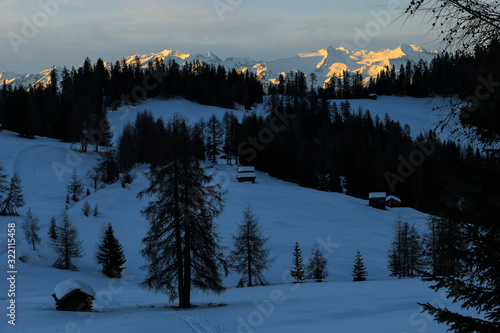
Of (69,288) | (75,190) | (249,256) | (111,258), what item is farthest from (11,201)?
(69,288)

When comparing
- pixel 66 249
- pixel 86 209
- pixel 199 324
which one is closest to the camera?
pixel 199 324

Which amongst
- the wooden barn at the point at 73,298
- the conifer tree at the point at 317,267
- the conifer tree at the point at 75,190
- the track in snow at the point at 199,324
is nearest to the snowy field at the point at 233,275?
the track in snow at the point at 199,324

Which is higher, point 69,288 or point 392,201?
point 69,288

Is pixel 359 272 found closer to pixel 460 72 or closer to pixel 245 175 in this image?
pixel 460 72

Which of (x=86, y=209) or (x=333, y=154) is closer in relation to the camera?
(x=86, y=209)

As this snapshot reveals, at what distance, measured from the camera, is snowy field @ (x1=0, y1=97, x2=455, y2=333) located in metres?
15.9

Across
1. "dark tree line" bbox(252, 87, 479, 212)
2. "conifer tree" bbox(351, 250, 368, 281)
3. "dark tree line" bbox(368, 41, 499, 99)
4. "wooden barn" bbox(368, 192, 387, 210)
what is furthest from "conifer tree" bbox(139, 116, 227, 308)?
"dark tree line" bbox(252, 87, 479, 212)

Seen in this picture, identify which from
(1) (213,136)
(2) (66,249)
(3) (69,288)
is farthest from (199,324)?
(1) (213,136)

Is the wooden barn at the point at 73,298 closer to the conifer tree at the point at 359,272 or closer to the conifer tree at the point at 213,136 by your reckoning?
the conifer tree at the point at 359,272

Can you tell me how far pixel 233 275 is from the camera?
132 ft

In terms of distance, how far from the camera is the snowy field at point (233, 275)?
1590 centimetres

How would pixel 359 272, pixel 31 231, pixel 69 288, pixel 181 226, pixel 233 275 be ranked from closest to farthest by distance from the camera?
pixel 181 226 < pixel 69 288 < pixel 359 272 < pixel 233 275 < pixel 31 231

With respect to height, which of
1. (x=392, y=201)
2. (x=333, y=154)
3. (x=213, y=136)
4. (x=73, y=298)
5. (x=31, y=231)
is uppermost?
(x=213, y=136)

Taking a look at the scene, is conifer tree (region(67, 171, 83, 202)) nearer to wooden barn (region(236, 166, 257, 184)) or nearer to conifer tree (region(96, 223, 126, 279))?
conifer tree (region(96, 223, 126, 279))
